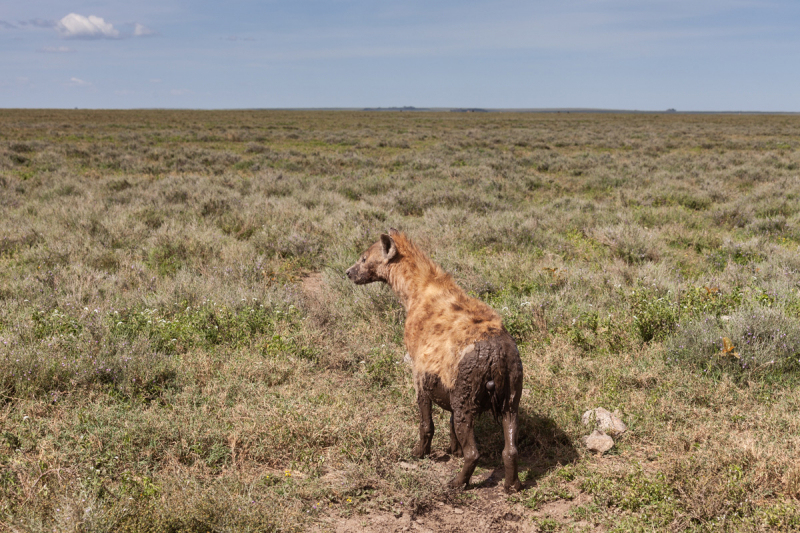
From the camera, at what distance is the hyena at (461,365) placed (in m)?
3.29

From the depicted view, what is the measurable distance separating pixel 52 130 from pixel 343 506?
46876mm

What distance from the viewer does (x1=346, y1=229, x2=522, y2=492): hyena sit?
3.29 meters

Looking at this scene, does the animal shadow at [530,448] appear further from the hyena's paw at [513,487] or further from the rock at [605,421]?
the rock at [605,421]

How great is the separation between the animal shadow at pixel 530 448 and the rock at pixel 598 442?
0.13 m

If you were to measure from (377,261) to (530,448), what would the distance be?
2153 mm

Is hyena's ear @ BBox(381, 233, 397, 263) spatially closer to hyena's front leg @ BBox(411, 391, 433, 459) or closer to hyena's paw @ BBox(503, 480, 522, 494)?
hyena's front leg @ BBox(411, 391, 433, 459)

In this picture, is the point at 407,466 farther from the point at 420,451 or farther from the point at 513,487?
the point at 513,487


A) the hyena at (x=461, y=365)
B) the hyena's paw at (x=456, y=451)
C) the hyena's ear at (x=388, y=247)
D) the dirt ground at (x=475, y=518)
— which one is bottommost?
the dirt ground at (x=475, y=518)

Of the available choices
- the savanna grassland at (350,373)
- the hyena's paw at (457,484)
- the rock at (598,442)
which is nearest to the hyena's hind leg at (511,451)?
the savanna grassland at (350,373)

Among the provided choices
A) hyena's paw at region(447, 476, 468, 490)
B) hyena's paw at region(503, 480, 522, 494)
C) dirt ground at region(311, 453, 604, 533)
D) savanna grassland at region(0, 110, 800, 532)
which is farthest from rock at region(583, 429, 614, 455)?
hyena's paw at region(447, 476, 468, 490)

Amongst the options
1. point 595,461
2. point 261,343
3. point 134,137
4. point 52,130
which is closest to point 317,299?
point 261,343

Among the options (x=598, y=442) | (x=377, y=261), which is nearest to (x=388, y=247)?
(x=377, y=261)

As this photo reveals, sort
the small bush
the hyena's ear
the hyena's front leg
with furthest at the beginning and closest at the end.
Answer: the small bush < the hyena's ear < the hyena's front leg

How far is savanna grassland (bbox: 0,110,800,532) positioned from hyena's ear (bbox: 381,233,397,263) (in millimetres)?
1368
